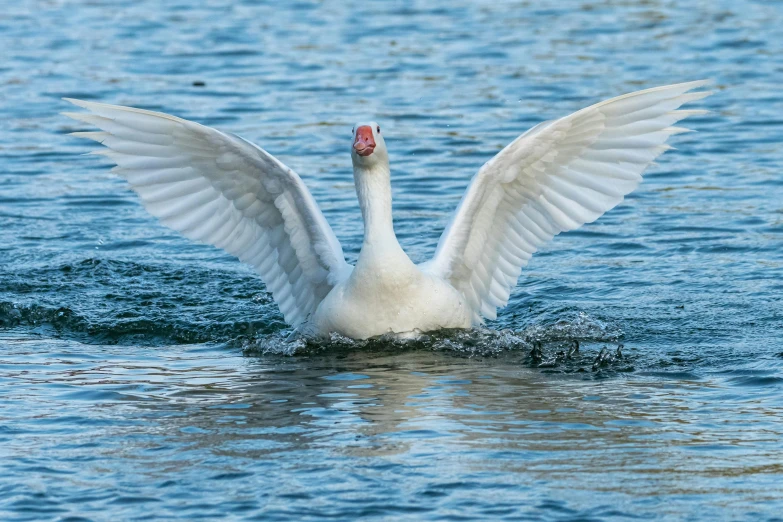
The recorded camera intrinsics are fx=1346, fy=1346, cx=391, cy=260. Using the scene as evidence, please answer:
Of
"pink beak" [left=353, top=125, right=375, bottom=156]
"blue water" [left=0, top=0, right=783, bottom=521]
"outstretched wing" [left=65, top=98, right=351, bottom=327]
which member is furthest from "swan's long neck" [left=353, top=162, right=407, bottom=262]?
"blue water" [left=0, top=0, right=783, bottom=521]

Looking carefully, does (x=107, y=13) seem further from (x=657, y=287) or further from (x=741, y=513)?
(x=741, y=513)

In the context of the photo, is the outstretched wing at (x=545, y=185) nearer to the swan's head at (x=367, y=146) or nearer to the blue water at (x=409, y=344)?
the blue water at (x=409, y=344)

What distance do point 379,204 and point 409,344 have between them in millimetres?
1091

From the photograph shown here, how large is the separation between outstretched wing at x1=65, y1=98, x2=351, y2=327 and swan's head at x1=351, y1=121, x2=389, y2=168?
54 cm

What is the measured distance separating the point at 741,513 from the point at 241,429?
3168 millimetres

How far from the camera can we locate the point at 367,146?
32.4 ft

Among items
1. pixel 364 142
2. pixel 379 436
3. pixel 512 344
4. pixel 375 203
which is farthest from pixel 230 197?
pixel 379 436

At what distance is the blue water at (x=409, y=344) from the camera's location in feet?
24.4

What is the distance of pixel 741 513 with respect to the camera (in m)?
6.87

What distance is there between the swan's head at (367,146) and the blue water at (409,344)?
4.55 feet

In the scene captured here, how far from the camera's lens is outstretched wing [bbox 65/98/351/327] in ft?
33.7

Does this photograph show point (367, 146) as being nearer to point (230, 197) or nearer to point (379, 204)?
point (379, 204)

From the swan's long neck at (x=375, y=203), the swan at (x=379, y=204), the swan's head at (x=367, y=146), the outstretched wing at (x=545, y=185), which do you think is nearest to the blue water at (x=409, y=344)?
the swan at (x=379, y=204)

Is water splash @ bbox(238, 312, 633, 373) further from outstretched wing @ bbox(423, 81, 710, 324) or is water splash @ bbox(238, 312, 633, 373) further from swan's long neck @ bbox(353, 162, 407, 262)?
swan's long neck @ bbox(353, 162, 407, 262)
